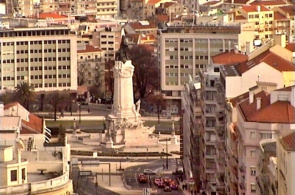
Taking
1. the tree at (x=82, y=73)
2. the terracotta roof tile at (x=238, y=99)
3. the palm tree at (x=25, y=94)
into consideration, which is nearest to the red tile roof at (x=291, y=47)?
the terracotta roof tile at (x=238, y=99)

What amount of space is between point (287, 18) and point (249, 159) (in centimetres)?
7369

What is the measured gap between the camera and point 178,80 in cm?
11194

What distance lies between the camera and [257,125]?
171 ft

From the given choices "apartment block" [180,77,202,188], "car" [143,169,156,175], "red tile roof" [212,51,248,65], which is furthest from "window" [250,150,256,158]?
"car" [143,169,156,175]

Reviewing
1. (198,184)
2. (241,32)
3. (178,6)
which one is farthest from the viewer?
(178,6)

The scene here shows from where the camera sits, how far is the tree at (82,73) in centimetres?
11925

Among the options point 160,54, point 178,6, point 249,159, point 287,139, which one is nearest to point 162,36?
point 160,54

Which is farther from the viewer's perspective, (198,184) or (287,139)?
(198,184)

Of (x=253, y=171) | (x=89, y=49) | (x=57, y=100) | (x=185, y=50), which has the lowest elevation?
(x=57, y=100)

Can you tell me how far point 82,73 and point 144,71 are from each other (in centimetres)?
601

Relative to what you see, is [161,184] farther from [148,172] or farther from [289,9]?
[289,9]

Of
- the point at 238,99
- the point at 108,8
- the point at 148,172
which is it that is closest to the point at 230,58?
the point at 148,172

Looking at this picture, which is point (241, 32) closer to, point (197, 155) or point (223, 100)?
point (197, 155)

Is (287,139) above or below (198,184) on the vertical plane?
above
